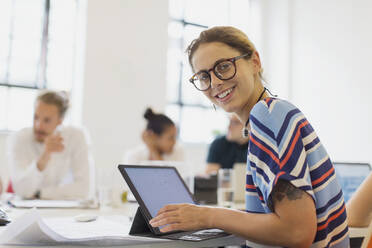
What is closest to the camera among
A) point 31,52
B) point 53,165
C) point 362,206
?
point 362,206

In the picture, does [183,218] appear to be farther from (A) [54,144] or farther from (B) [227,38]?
(A) [54,144]

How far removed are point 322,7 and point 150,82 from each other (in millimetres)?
2742

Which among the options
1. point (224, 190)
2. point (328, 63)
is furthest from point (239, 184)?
point (328, 63)

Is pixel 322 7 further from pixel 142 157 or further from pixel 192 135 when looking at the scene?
pixel 142 157

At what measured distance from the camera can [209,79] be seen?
1228 mm

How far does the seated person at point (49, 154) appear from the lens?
8.75ft

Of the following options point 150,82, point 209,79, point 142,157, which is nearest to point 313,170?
point 209,79

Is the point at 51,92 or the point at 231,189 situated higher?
the point at 51,92

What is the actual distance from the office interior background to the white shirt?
6.37 feet

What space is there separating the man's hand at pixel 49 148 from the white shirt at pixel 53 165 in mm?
33

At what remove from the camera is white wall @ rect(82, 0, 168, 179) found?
5.00 metres

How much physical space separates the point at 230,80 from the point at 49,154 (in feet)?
6.29

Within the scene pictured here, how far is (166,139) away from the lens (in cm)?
339

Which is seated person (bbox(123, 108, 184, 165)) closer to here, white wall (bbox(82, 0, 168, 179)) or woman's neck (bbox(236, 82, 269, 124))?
white wall (bbox(82, 0, 168, 179))
